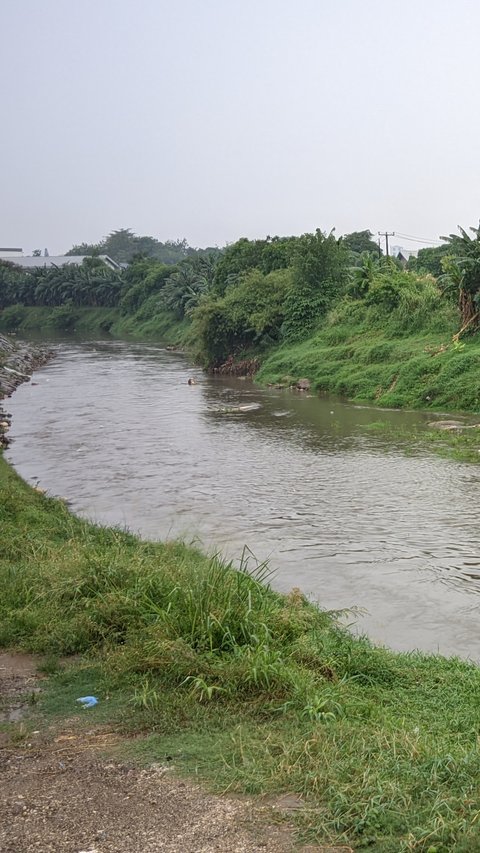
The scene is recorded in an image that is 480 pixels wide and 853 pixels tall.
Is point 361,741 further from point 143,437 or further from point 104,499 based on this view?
point 143,437

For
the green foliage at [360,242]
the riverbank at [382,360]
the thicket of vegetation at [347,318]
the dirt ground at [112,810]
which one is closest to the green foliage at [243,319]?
the thicket of vegetation at [347,318]

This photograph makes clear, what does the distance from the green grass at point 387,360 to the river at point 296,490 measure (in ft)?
3.65

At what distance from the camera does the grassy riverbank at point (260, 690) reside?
12.3 feet

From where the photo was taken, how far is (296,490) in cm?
1388

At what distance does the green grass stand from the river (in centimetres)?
111

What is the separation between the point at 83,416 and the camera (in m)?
23.3

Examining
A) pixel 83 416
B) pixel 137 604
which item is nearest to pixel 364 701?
pixel 137 604

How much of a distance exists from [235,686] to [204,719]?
0.33 m

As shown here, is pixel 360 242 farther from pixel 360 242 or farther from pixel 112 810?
pixel 112 810

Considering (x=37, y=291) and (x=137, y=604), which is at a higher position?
(x=37, y=291)

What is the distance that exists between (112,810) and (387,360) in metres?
22.8

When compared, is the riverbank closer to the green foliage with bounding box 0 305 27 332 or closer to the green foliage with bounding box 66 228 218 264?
the green foliage with bounding box 0 305 27 332

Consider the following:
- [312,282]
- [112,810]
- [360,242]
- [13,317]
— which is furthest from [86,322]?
[112,810]

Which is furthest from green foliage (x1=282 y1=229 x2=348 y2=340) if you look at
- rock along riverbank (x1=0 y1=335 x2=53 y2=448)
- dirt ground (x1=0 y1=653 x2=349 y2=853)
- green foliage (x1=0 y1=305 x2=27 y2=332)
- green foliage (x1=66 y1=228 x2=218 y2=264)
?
green foliage (x1=66 y1=228 x2=218 y2=264)
